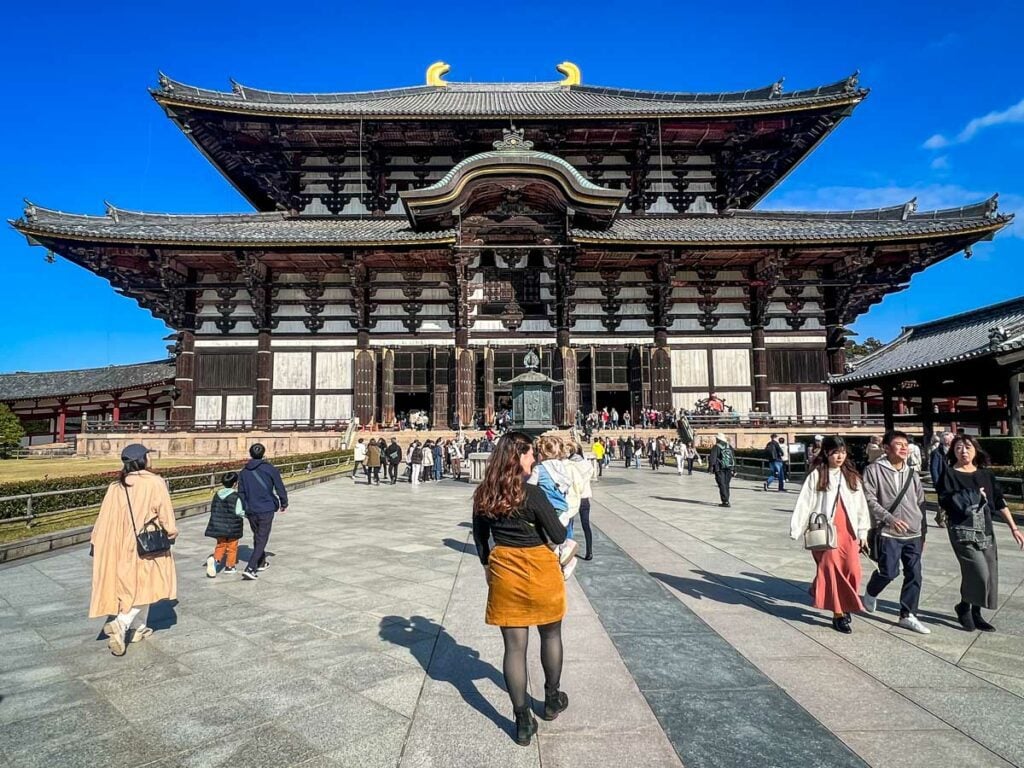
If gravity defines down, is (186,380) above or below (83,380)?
below

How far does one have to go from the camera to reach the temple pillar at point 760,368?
2428 centimetres

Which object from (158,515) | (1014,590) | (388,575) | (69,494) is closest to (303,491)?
(69,494)

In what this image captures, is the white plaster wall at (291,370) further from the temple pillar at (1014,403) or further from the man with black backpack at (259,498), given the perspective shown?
the temple pillar at (1014,403)

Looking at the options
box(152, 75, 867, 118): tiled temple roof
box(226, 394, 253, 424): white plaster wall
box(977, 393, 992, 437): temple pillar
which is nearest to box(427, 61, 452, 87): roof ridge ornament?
box(152, 75, 867, 118): tiled temple roof

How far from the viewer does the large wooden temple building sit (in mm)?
23219

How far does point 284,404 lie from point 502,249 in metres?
12.7

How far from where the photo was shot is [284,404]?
80.7ft

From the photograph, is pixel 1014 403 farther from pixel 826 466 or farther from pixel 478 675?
pixel 478 675

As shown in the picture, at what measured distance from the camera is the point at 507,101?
102 feet

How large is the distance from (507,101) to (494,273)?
12786 millimetres

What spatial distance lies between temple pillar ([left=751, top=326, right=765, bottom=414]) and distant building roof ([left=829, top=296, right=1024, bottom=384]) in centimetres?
620

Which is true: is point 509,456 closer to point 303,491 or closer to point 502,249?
point 303,491

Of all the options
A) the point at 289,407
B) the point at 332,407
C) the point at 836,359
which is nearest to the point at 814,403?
the point at 836,359

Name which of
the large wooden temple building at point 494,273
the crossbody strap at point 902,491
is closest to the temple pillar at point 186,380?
the large wooden temple building at point 494,273
